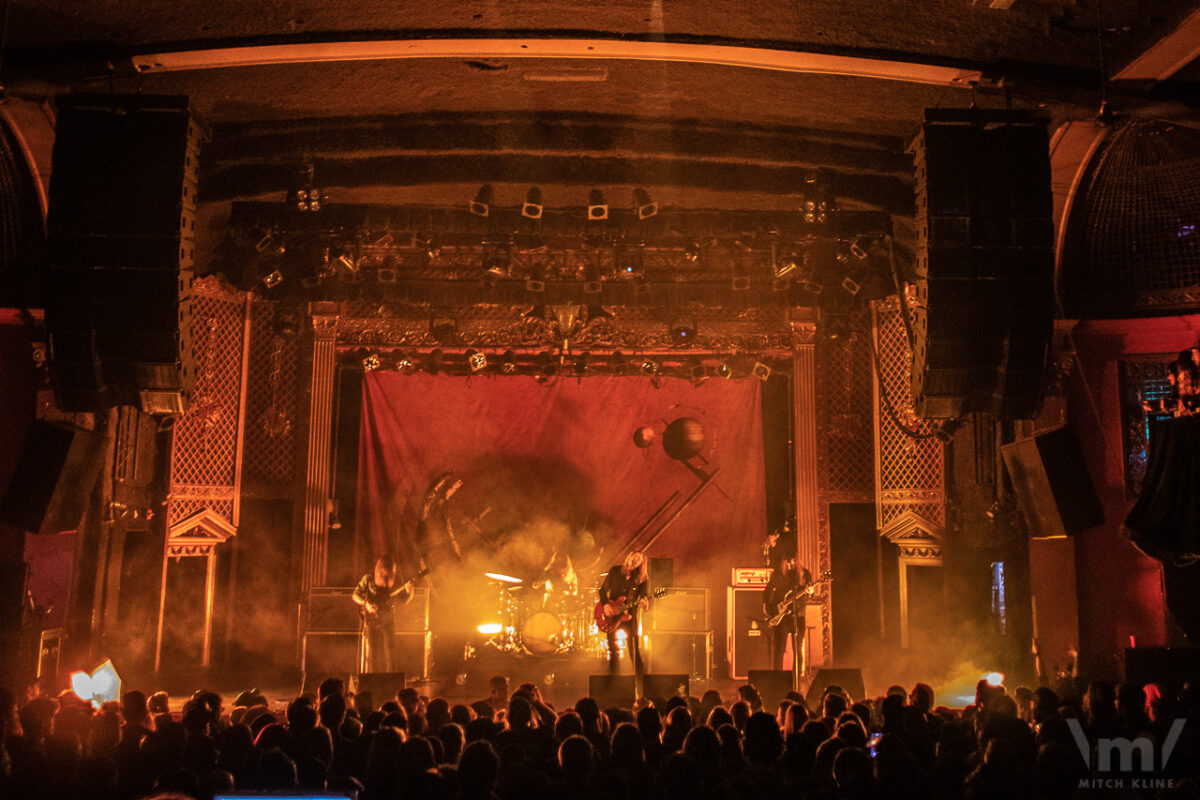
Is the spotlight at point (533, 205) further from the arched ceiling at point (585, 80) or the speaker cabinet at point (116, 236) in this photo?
the speaker cabinet at point (116, 236)

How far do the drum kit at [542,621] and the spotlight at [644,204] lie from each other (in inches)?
219

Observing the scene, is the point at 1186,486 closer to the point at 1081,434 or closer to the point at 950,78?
the point at 950,78

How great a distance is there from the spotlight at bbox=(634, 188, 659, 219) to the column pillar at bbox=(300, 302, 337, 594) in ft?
18.8

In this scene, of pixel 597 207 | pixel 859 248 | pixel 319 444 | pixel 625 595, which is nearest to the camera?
pixel 597 207

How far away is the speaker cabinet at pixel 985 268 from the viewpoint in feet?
22.9

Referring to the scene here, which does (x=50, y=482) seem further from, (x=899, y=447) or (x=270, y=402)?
(x=899, y=447)

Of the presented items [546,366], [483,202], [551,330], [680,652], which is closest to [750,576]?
[680,652]

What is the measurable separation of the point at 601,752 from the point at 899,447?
30.8ft

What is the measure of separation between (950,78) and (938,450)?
6297mm

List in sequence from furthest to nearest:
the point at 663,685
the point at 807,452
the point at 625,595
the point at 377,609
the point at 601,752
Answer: the point at 807,452, the point at 377,609, the point at 625,595, the point at 663,685, the point at 601,752

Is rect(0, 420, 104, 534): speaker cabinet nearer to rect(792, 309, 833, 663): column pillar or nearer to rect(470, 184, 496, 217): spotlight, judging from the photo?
rect(470, 184, 496, 217): spotlight

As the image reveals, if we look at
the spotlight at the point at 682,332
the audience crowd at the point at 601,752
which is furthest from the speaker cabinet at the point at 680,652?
the audience crowd at the point at 601,752

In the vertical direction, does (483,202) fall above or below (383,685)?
above

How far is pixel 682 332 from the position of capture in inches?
556
